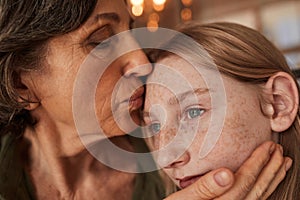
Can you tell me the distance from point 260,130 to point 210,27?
294 mm

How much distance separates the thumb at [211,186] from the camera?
2.95 ft

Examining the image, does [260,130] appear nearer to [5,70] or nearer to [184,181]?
[184,181]

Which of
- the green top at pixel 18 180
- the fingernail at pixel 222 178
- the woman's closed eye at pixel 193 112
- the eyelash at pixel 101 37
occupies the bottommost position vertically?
the green top at pixel 18 180

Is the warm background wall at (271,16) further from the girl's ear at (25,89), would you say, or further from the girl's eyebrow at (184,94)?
the girl's eyebrow at (184,94)

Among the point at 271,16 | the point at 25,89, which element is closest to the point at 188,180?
the point at 25,89

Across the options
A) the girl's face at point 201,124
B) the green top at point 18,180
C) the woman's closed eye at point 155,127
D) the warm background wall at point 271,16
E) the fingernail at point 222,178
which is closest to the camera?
the fingernail at point 222,178

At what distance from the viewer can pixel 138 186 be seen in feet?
4.35

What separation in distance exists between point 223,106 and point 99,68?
32cm

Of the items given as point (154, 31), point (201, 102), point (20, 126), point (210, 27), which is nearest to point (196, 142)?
point (201, 102)

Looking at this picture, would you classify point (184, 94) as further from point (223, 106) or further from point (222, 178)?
point (222, 178)

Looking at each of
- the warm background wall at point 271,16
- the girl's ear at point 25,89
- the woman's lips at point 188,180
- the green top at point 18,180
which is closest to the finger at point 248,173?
the woman's lips at point 188,180

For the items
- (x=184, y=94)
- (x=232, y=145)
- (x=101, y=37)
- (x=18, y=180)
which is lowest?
(x=18, y=180)

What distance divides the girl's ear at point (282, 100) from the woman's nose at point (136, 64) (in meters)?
0.29

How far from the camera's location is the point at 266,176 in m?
0.97
